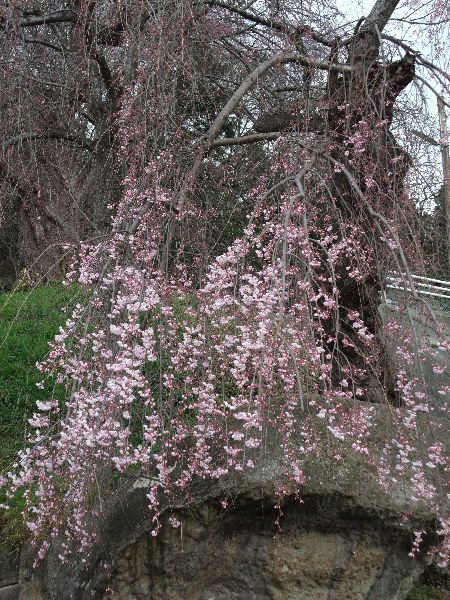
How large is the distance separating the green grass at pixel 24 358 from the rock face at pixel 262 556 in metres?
1.56

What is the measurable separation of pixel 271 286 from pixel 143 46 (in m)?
1.75

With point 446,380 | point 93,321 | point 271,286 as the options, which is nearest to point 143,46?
point 93,321

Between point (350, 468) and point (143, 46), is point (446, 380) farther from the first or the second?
point (143, 46)

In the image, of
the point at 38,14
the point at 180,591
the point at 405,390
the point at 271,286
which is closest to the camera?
the point at 271,286

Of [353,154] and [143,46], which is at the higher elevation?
[143,46]

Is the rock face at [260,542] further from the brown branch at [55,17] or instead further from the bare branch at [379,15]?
the brown branch at [55,17]

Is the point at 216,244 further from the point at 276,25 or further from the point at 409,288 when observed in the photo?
the point at 276,25

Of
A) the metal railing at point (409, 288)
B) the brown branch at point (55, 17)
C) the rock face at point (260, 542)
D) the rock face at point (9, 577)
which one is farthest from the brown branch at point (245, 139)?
the rock face at point (9, 577)

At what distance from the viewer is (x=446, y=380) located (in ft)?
15.0

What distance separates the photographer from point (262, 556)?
2.82m

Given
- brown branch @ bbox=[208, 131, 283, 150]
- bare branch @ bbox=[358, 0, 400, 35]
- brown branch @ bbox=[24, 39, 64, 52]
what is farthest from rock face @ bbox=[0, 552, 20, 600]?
bare branch @ bbox=[358, 0, 400, 35]

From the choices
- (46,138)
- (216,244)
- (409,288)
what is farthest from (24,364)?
(409,288)

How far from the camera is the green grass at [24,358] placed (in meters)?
4.34

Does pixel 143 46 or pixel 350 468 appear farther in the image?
pixel 143 46
